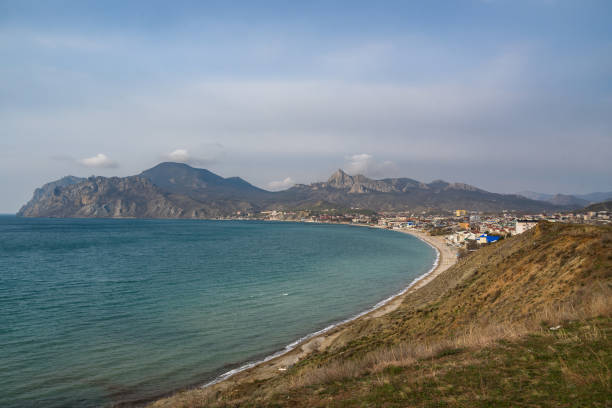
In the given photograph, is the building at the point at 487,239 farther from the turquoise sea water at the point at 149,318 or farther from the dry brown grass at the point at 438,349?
the dry brown grass at the point at 438,349

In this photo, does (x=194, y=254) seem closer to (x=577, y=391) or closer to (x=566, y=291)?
(x=566, y=291)

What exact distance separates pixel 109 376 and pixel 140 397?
2849 millimetres

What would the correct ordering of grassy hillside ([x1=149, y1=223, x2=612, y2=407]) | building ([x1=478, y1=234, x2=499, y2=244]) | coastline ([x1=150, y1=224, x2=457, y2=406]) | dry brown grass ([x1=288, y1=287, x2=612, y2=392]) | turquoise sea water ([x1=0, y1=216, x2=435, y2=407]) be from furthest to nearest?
1. building ([x1=478, y1=234, x2=499, y2=244])
2. turquoise sea water ([x1=0, y1=216, x2=435, y2=407])
3. coastline ([x1=150, y1=224, x2=457, y2=406])
4. dry brown grass ([x1=288, y1=287, x2=612, y2=392])
5. grassy hillside ([x1=149, y1=223, x2=612, y2=407])

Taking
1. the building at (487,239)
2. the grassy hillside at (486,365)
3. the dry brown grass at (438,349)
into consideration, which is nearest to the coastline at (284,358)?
the grassy hillside at (486,365)

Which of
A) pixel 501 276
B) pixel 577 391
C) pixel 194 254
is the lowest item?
pixel 194 254

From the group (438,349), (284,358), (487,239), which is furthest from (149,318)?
(487,239)

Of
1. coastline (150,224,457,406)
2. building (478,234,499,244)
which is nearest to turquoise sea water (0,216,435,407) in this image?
coastline (150,224,457,406)

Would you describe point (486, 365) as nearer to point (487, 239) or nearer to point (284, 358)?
point (284, 358)

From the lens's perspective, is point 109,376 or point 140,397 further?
point 109,376

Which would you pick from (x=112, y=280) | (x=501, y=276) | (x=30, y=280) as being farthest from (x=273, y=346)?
(x=30, y=280)

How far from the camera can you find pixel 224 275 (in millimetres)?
44406

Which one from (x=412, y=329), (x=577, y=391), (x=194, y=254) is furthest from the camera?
(x=194, y=254)

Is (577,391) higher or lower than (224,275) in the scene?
higher

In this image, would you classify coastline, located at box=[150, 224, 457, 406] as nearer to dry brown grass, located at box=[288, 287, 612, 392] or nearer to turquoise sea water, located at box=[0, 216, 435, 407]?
turquoise sea water, located at box=[0, 216, 435, 407]
